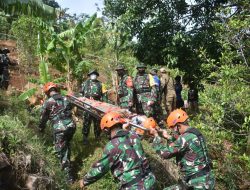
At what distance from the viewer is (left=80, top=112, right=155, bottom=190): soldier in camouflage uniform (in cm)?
574

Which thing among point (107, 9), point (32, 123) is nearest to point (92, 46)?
point (107, 9)

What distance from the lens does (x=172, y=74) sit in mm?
13430

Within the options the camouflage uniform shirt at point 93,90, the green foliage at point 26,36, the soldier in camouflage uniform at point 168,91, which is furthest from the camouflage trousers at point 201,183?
the green foliage at point 26,36

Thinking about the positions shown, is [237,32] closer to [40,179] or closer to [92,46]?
[40,179]

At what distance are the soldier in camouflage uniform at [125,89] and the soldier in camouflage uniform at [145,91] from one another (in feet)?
0.71

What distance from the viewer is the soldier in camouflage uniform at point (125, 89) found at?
1101 centimetres

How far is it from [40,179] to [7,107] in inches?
141

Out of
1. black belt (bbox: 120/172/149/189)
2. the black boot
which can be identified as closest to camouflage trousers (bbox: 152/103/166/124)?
the black boot

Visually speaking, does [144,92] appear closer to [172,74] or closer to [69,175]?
[172,74]

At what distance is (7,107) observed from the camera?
10039 mm

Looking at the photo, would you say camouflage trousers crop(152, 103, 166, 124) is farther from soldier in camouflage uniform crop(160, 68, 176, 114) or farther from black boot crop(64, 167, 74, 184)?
black boot crop(64, 167, 74, 184)

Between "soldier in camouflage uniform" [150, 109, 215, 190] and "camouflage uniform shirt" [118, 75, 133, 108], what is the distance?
14.3 ft

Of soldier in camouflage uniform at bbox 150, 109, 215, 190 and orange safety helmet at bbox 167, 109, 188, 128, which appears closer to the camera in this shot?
soldier in camouflage uniform at bbox 150, 109, 215, 190

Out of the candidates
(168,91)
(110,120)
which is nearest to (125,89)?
(168,91)
